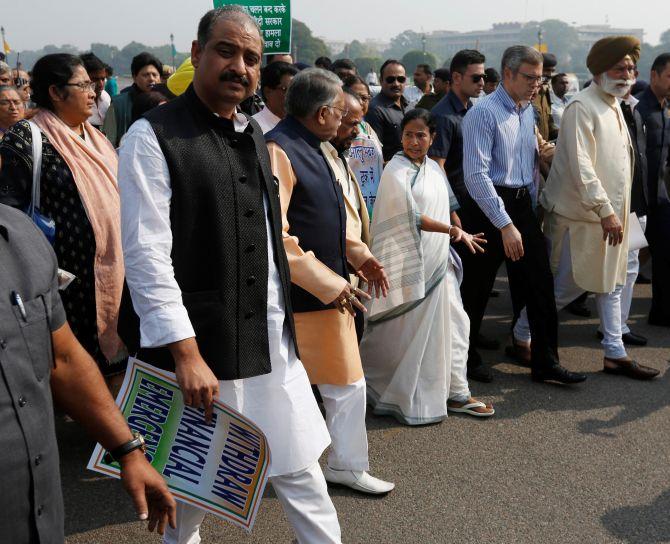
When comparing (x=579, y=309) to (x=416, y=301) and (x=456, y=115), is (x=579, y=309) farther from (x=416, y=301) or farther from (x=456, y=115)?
(x=416, y=301)

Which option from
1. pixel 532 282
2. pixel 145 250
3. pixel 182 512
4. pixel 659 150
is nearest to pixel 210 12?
pixel 145 250

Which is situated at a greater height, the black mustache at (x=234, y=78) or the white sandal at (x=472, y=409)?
the black mustache at (x=234, y=78)

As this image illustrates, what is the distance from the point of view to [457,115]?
495 cm

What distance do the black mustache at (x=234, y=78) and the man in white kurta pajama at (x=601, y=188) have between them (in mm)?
Answer: 2917

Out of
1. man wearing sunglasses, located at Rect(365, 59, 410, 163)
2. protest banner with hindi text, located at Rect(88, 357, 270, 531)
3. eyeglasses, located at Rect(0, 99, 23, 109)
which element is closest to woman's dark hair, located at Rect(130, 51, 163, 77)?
man wearing sunglasses, located at Rect(365, 59, 410, 163)

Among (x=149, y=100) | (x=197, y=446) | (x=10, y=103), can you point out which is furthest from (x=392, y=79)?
(x=197, y=446)

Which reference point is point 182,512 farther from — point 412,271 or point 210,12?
point 412,271

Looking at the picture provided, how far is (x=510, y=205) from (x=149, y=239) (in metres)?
2.96

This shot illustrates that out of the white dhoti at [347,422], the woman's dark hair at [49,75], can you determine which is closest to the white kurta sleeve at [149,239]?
the white dhoti at [347,422]

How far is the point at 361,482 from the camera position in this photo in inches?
130

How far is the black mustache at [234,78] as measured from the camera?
219 centimetres

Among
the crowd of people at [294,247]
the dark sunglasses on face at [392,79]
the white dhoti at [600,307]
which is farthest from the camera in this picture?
the dark sunglasses on face at [392,79]

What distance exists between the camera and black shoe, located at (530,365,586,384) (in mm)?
4570

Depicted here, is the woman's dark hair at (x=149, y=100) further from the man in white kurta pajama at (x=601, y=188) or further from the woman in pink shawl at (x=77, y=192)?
the man in white kurta pajama at (x=601, y=188)
